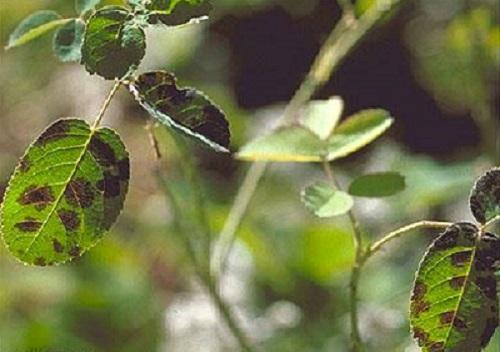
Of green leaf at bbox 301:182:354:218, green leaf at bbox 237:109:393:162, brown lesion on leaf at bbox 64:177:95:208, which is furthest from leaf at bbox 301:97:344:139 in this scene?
brown lesion on leaf at bbox 64:177:95:208

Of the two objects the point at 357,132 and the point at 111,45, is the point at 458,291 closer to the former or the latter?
the point at 111,45

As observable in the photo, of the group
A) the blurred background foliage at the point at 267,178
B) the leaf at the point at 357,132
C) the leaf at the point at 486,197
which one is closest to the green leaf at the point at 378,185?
the leaf at the point at 357,132

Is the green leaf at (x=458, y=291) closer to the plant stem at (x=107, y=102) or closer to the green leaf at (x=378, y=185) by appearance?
the plant stem at (x=107, y=102)

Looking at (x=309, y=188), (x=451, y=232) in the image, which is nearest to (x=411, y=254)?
(x=309, y=188)

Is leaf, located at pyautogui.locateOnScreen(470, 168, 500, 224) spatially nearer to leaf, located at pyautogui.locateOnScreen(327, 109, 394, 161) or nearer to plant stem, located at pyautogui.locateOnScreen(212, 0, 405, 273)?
leaf, located at pyautogui.locateOnScreen(327, 109, 394, 161)

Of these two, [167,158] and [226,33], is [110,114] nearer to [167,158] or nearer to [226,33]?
[226,33]
